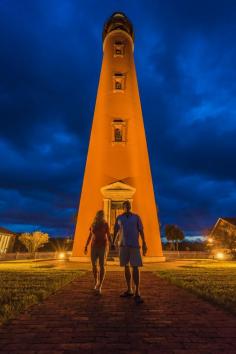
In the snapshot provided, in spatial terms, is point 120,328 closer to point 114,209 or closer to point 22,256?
point 114,209

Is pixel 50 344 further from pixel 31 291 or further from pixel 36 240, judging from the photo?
pixel 36 240

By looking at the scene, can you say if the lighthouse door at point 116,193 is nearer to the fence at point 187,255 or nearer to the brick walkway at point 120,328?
the fence at point 187,255

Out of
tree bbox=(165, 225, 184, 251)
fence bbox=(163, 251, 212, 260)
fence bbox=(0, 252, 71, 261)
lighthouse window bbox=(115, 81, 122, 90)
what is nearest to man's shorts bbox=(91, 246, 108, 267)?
lighthouse window bbox=(115, 81, 122, 90)

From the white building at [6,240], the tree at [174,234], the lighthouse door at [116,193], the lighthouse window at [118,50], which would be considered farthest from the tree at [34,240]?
the lighthouse window at [118,50]

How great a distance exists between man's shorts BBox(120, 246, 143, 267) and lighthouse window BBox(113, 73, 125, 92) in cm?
1635

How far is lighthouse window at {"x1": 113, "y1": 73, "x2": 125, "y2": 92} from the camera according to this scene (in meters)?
20.3

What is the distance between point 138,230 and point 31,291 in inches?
107

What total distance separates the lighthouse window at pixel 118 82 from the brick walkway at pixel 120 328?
1721cm

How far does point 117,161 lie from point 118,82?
249 inches

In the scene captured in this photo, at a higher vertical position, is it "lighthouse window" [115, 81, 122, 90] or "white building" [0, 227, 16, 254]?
"lighthouse window" [115, 81, 122, 90]

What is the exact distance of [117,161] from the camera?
18.3 metres

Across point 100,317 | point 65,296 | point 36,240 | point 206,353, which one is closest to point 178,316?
A: point 100,317

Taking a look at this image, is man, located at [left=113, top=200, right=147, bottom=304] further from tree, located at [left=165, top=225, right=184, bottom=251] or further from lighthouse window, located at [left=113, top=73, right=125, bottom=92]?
tree, located at [left=165, top=225, right=184, bottom=251]

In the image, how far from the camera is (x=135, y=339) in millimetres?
3146
